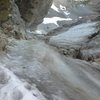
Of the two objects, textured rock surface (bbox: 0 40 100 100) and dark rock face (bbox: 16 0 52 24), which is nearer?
textured rock surface (bbox: 0 40 100 100)

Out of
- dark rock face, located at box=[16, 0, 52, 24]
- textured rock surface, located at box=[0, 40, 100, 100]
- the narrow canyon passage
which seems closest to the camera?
the narrow canyon passage

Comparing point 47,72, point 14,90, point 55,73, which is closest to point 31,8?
point 55,73

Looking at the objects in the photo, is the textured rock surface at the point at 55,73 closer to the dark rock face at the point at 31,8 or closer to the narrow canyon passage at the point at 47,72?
the narrow canyon passage at the point at 47,72

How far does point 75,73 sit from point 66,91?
6.02 ft

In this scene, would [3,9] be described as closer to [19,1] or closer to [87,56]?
[87,56]

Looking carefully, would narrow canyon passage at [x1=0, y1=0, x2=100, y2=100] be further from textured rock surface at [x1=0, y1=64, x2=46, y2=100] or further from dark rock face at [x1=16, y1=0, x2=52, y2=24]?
dark rock face at [x1=16, y1=0, x2=52, y2=24]

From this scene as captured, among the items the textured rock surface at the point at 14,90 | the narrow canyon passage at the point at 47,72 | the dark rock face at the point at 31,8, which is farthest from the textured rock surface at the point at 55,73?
the dark rock face at the point at 31,8

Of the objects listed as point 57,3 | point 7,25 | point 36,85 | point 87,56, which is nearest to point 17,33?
point 7,25

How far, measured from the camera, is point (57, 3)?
36.8m

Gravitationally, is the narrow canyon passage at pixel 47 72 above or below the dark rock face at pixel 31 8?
above

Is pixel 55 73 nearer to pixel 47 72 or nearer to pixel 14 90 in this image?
pixel 47 72

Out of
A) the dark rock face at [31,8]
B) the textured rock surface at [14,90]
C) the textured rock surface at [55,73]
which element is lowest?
the dark rock face at [31,8]

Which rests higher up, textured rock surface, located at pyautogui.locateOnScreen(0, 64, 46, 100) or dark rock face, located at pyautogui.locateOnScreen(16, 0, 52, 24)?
textured rock surface, located at pyautogui.locateOnScreen(0, 64, 46, 100)

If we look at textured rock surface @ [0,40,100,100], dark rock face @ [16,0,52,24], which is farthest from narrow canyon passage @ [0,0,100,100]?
dark rock face @ [16,0,52,24]
